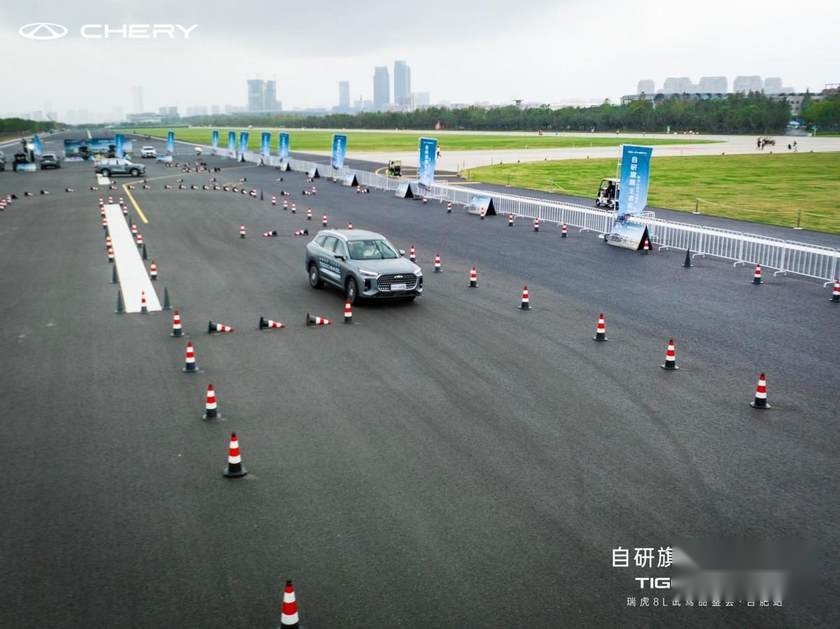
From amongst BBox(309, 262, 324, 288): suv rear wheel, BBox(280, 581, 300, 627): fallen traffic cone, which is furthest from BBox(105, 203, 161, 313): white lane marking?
BBox(280, 581, 300, 627): fallen traffic cone

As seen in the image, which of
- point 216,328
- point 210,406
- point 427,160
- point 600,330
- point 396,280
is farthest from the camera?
point 427,160

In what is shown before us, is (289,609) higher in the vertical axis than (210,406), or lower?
higher

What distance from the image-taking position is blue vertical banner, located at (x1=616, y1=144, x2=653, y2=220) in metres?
32.0

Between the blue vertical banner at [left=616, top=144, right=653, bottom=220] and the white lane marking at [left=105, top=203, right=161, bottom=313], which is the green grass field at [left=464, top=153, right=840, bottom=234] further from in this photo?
the white lane marking at [left=105, top=203, right=161, bottom=313]

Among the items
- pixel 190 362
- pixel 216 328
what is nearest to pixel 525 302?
pixel 216 328

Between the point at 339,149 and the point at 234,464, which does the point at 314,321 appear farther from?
the point at 339,149

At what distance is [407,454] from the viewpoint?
11.0 metres

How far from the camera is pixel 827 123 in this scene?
159875mm

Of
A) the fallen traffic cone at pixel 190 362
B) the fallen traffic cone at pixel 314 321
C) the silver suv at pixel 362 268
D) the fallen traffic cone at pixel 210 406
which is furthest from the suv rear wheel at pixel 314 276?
the fallen traffic cone at pixel 210 406

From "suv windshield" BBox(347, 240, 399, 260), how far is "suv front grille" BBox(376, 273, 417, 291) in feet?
3.68

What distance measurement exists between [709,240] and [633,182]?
3.84 meters

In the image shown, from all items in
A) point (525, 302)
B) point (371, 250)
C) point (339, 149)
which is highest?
point (339, 149)

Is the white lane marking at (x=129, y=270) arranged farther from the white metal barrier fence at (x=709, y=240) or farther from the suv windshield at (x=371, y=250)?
the white metal barrier fence at (x=709, y=240)

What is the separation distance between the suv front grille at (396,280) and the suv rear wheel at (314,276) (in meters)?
2.96
